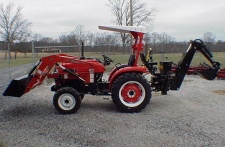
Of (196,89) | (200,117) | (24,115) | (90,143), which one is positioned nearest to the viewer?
(90,143)

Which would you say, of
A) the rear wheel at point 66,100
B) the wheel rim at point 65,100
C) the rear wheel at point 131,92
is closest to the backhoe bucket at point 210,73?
the rear wheel at point 131,92

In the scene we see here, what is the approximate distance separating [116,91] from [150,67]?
128 centimetres

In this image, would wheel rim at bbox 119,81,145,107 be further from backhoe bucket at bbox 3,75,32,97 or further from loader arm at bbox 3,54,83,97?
backhoe bucket at bbox 3,75,32,97

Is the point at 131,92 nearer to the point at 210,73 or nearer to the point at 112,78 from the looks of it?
the point at 112,78

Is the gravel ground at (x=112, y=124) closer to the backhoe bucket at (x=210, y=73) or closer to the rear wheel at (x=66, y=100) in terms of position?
the rear wheel at (x=66, y=100)

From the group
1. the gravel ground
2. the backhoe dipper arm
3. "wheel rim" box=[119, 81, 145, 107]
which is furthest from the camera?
the backhoe dipper arm

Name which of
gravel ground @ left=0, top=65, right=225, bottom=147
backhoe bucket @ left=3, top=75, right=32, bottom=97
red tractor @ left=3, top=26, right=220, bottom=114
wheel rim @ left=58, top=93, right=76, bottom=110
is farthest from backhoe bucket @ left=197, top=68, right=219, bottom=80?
backhoe bucket @ left=3, top=75, right=32, bottom=97

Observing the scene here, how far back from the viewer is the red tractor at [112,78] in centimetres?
596

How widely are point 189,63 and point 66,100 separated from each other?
3355 millimetres

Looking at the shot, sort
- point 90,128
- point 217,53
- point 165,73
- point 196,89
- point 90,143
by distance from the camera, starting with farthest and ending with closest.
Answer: point 217,53
point 196,89
point 165,73
point 90,128
point 90,143

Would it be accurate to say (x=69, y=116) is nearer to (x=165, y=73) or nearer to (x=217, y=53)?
(x=165, y=73)

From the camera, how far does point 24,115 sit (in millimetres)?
5957

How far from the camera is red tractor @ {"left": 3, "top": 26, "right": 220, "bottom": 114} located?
596 cm

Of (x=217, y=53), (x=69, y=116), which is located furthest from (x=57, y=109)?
(x=217, y=53)
